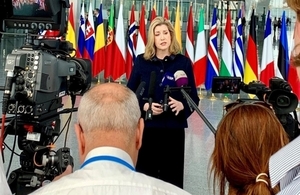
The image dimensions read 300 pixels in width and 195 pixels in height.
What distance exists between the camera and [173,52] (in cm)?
308

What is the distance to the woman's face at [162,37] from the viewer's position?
303 centimetres

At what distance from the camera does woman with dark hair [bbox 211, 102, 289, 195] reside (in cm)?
135

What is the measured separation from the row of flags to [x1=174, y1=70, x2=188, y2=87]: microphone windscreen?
5403mm

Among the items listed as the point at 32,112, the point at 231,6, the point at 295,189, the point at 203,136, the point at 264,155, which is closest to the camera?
the point at 295,189

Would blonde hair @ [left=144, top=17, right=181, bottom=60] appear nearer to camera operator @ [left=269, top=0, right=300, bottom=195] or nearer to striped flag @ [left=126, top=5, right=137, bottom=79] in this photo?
camera operator @ [left=269, top=0, right=300, bottom=195]

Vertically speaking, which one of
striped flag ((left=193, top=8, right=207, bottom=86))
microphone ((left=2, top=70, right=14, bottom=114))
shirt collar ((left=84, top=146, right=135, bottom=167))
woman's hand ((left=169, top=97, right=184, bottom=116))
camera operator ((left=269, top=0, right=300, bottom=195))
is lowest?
striped flag ((left=193, top=8, right=207, bottom=86))

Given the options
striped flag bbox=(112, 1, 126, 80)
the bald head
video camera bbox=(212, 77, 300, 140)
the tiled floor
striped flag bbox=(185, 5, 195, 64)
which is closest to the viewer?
the bald head

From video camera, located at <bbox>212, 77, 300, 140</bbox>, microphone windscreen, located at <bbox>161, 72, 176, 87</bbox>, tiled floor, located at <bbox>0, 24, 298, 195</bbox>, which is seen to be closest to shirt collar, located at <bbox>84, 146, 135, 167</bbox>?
video camera, located at <bbox>212, 77, 300, 140</bbox>

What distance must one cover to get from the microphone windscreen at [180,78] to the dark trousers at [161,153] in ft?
1.06

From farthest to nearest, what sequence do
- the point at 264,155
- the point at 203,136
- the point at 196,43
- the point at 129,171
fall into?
the point at 196,43 → the point at 203,136 → the point at 264,155 → the point at 129,171

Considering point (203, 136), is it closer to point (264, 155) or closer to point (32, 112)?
point (32, 112)

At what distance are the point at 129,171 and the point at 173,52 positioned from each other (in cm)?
205

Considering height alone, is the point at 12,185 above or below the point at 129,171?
below

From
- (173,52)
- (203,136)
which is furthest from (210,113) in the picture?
(173,52)
